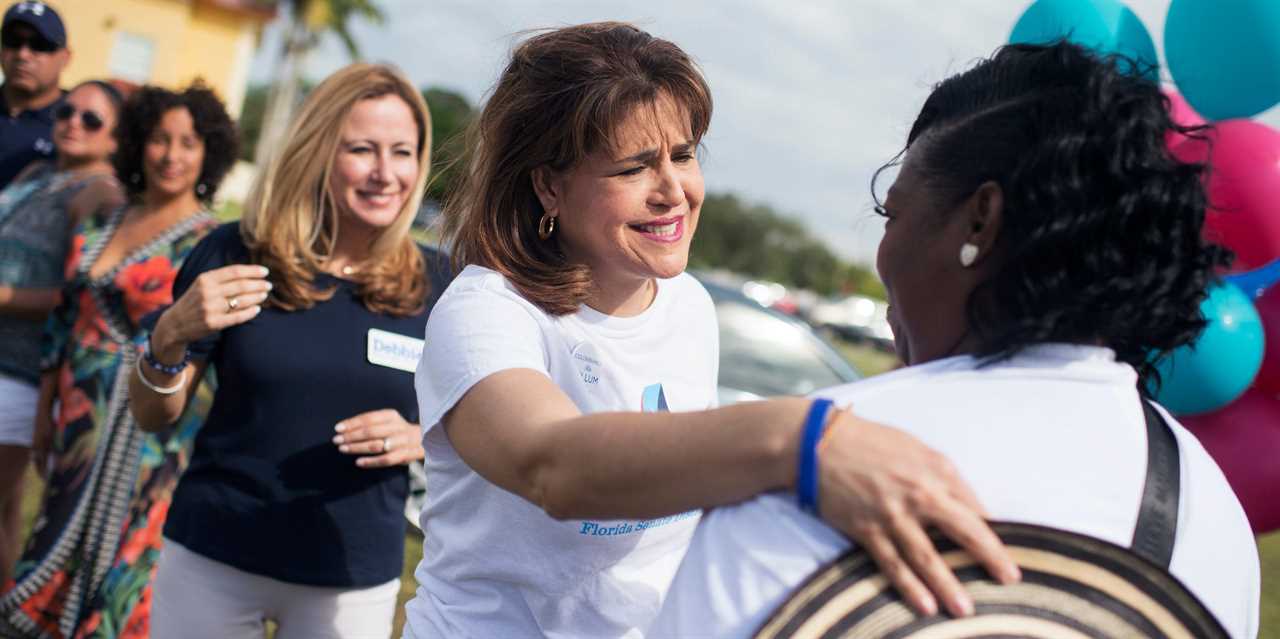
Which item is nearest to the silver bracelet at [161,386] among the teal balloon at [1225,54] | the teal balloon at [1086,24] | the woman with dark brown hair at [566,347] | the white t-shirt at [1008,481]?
the woman with dark brown hair at [566,347]

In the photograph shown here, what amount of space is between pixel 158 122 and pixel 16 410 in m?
1.23

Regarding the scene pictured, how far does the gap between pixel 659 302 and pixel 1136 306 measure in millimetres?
1019

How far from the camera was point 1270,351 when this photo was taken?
100 inches

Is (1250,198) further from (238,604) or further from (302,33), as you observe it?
(302,33)

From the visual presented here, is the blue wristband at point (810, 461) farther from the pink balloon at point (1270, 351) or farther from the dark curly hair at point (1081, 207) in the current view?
the pink balloon at point (1270, 351)

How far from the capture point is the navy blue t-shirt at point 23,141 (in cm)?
527

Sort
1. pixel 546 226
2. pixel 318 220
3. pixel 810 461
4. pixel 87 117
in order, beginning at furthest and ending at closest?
pixel 87 117, pixel 318 220, pixel 546 226, pixel 810 461

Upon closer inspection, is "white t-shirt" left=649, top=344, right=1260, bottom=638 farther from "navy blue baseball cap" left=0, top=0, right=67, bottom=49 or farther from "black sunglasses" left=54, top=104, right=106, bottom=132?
"navy blue baseball cap" left=0, top=0, right=67, bottom=49

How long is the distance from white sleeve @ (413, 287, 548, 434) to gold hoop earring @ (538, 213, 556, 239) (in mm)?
254

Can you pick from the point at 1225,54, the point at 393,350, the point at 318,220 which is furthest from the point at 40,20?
the point at 1225,54

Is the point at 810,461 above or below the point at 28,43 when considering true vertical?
above

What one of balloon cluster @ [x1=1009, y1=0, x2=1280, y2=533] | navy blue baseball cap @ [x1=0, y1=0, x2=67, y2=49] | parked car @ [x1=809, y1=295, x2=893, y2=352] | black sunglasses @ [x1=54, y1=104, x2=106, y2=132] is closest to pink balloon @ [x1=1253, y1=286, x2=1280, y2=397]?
balloon cluster @ [x1=1009, y1=0, x2=1280, y2=533]

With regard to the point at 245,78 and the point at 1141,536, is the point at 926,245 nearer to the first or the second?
the point at 1141,536

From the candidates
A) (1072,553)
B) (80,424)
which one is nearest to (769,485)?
(1072,553)
